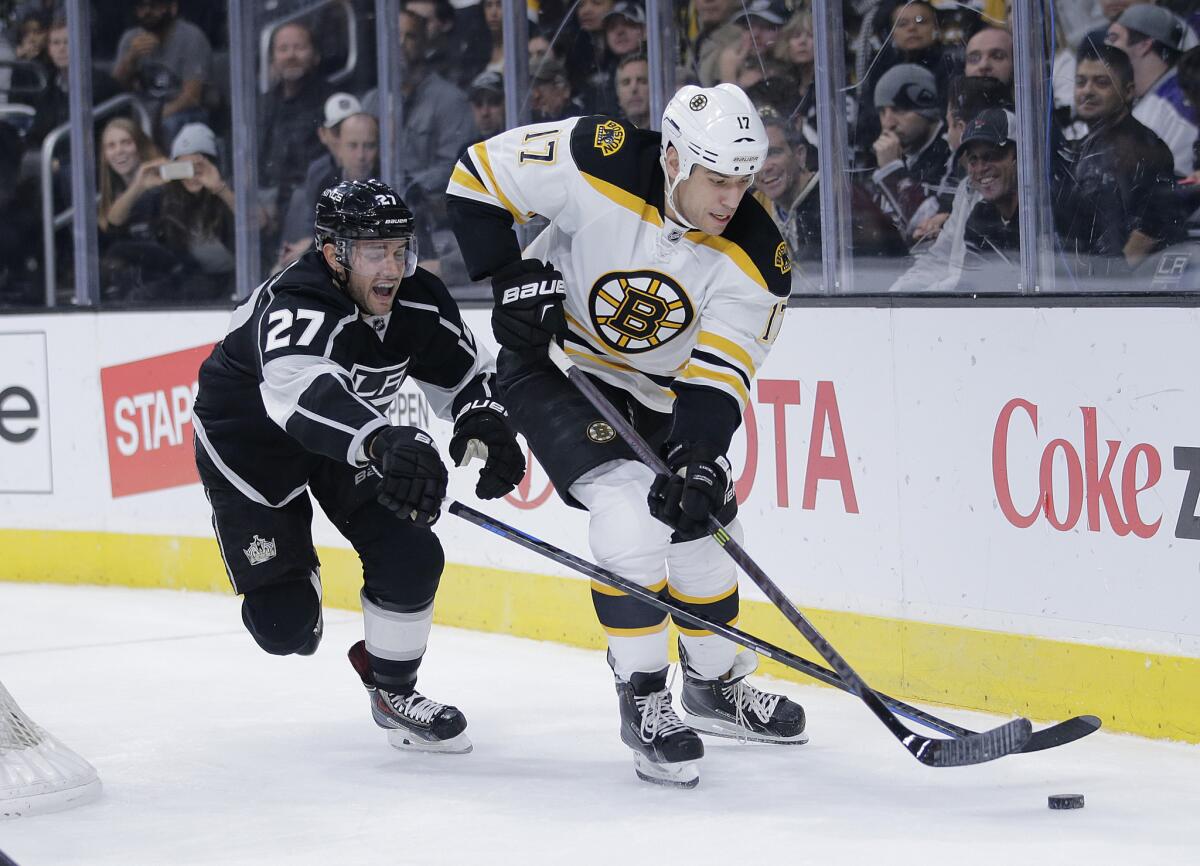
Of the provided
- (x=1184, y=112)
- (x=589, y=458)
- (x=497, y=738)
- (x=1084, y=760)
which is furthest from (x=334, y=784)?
(x=1184, y=112)

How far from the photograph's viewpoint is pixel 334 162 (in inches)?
221

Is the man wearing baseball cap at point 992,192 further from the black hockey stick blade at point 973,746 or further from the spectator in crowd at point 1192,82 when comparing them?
the black hockey stick blade at point 973,746

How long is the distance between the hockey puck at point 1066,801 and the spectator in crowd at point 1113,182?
4.12 feet

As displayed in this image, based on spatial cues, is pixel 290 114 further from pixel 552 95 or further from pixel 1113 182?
pixel 1113 182

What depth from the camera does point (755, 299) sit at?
10.5ft

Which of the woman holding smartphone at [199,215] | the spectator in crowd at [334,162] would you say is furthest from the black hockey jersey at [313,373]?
the woman holding smartphone at [199,215]

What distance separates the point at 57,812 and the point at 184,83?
11.1 ft

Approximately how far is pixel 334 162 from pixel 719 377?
2749mm

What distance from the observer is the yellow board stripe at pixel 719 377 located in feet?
10.4

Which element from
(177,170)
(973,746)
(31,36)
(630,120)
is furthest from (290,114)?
(973,746)

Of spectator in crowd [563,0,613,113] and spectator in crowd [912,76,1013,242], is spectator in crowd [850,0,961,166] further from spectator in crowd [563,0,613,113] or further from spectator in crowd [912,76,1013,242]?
spectator in crowd [563,0,613,113]

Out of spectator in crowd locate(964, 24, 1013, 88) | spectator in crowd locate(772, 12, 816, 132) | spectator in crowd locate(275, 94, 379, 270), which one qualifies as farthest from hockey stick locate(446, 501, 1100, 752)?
spectator in crowd locate(275, 94, 379, 270)

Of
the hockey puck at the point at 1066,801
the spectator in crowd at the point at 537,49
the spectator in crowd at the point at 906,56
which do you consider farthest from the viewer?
the spectator in crowd at the point at 537,49

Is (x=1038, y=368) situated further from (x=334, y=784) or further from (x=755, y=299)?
(x=334, y=784)
